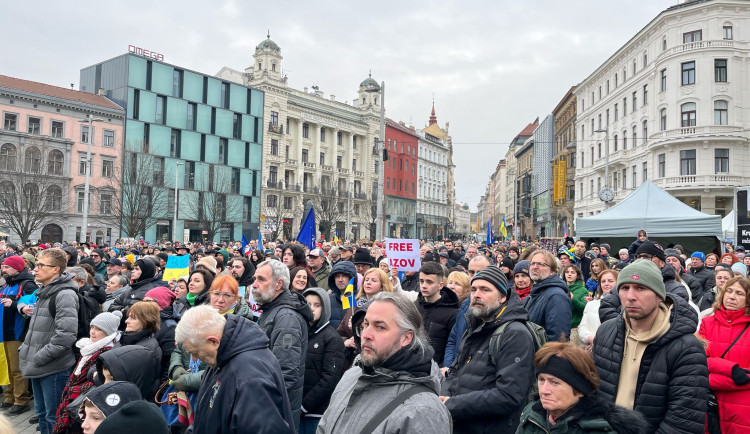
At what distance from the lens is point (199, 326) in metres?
3.25

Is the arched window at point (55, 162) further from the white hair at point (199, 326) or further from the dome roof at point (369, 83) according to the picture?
the white hair at point (199, 326)

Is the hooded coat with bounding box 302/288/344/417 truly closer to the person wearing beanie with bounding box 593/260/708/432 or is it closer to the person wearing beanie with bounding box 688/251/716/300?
the person wearing beanie with bounding box 593/260/708/432

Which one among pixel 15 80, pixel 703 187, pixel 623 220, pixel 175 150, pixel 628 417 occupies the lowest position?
pixel 628 417

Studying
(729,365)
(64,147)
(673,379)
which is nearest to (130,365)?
(673,379)

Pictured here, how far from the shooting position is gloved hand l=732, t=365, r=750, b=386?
12.1 feet

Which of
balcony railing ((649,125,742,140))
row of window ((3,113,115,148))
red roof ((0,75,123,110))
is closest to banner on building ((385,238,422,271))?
balcony railing ((649,125,742,140))

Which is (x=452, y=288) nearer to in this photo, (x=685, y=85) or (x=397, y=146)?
(x=685, y=85)

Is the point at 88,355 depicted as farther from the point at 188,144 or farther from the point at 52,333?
the point at 188,144

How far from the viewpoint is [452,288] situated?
6.12 meters

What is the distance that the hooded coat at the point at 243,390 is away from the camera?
2955 millimetres

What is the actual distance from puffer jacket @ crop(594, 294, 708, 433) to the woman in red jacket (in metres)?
0.86

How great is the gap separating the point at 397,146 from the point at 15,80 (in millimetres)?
50514

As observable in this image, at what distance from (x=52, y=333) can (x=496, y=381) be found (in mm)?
5178

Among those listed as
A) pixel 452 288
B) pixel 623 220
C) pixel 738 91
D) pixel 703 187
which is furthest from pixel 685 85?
pixel 452 288
